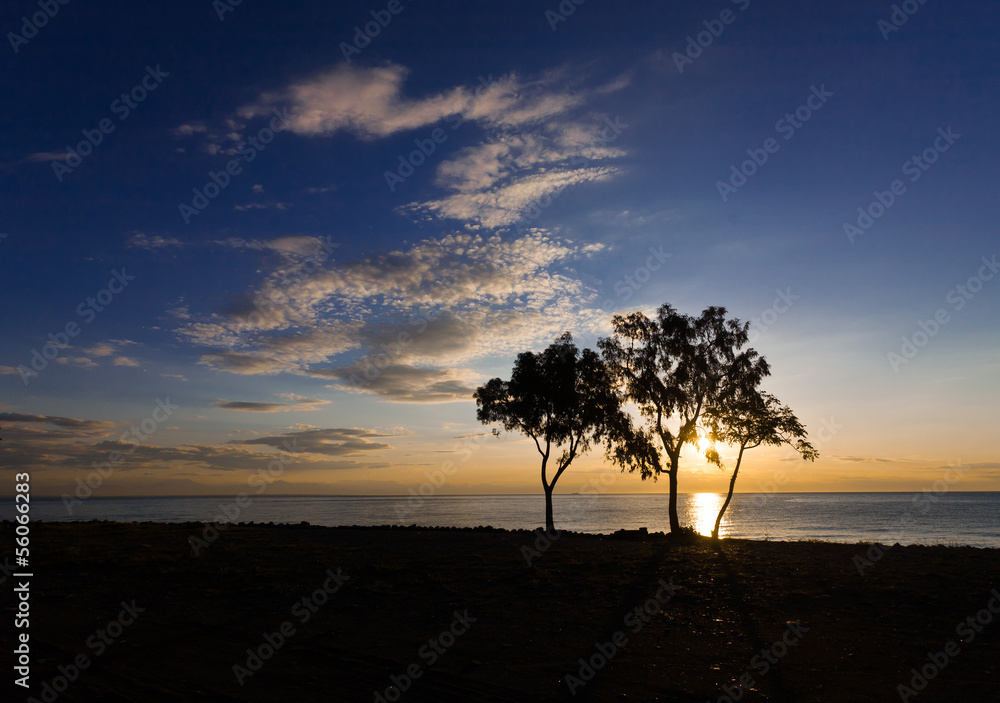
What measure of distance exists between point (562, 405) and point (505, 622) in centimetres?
2770

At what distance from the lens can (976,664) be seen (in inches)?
413

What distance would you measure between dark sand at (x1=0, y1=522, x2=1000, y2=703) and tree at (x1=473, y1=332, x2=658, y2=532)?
14.3 m

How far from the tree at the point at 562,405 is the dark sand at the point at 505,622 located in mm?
14338

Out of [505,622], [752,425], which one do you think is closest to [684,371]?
[752,425]

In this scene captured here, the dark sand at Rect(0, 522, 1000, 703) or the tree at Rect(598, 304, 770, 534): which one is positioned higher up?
the tree at Rect(598, 304, 770, 534)

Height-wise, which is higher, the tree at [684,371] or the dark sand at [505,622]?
the tree at [684,371]

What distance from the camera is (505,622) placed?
13281mm

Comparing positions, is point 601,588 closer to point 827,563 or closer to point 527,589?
point 527,589

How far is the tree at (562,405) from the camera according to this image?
123 ft

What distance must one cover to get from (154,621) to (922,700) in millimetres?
15298

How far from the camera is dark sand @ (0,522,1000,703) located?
9359 mm

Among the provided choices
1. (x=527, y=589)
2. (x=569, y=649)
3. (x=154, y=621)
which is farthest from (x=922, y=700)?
(x=154, y=621)

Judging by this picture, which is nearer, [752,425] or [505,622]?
[505,622]

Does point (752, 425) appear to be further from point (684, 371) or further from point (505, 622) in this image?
point (505, 622)
